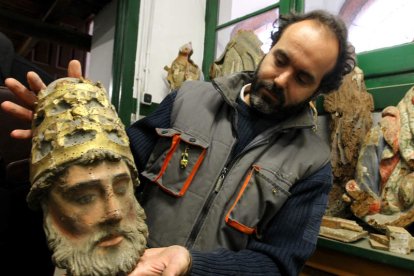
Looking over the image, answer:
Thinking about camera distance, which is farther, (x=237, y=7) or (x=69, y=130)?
(x=237, y=7)

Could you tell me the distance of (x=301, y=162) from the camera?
1.06 metres

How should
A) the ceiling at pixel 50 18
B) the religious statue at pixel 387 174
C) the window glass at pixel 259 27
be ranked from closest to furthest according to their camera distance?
the religious statue at pixel 387 174
the window glass at pixel 259 27
the ceiling at pixel 50 18

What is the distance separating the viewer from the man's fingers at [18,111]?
0.94 m

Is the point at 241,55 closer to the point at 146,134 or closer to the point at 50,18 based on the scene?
the point at 146,134

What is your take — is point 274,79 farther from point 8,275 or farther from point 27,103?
point 8,275

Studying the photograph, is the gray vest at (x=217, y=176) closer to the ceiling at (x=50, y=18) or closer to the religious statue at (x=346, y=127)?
the religious statue at (x=346, y=127)

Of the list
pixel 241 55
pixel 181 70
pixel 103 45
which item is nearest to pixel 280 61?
pixel 241 55

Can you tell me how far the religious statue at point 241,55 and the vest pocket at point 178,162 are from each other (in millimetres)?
1447

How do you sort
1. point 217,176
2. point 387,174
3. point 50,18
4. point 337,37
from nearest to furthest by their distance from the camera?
point 217,176
point 337,37
point 387,174
point 50,18

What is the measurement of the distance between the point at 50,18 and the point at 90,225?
10.6 feet

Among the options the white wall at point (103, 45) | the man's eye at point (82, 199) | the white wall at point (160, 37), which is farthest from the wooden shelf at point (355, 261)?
the white wall at point (103, 45)

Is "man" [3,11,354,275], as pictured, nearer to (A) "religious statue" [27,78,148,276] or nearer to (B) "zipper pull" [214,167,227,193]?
(B) "zipper pull" [214,167,227,193]

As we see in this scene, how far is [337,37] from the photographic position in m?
1.15

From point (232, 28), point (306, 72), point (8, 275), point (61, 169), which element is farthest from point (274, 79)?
point (232, 28)
